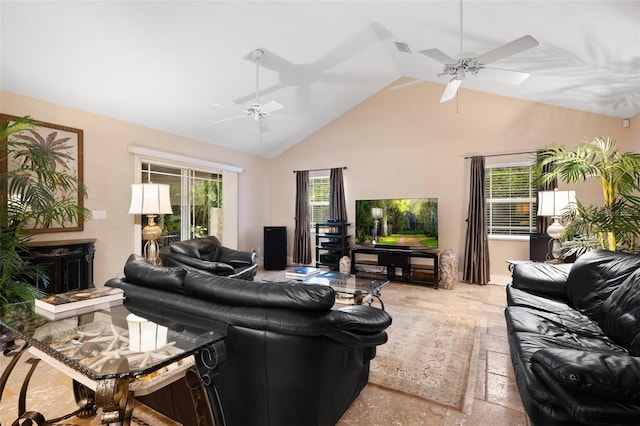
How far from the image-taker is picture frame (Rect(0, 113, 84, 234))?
338cm

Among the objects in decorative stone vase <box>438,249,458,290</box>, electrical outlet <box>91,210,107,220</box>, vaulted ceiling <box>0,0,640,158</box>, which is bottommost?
decorative stone vase <box>438,249,458,290</box>

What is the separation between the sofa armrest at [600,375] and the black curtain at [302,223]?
5.36m

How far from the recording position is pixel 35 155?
2553 millimetres

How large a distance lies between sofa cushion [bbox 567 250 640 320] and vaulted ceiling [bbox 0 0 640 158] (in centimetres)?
186

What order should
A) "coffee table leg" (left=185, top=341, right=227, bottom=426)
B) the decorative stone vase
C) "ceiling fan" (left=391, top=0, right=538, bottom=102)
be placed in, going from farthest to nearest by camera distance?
the decorative stone vase, "ceiling fan" (left=391, top=0, right=538, bottom=102), "coffee table leg" (left=185, top=341, right=227, bottom=426)

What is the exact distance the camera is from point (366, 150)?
19.2 feet

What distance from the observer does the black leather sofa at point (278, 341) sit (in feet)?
4.20

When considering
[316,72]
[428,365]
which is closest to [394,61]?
[316,72]

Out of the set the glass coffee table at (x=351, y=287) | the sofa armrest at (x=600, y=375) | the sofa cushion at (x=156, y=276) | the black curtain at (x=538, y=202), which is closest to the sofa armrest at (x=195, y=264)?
the glass coffee table at (x=351, y=287)

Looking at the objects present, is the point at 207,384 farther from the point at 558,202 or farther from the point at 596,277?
the point at 558,202

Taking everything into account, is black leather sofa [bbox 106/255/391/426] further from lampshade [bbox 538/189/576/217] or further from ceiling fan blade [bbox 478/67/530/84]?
lampshade [bbox 538/189/576/217]

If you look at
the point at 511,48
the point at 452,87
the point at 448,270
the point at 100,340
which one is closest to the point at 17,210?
the point at 100,340

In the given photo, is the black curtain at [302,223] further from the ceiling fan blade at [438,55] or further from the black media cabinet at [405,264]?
the ceiling fan blade at [438,55]

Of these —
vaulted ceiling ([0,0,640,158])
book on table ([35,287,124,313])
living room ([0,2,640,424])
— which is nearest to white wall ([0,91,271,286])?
living room ([0,2,640,424])
